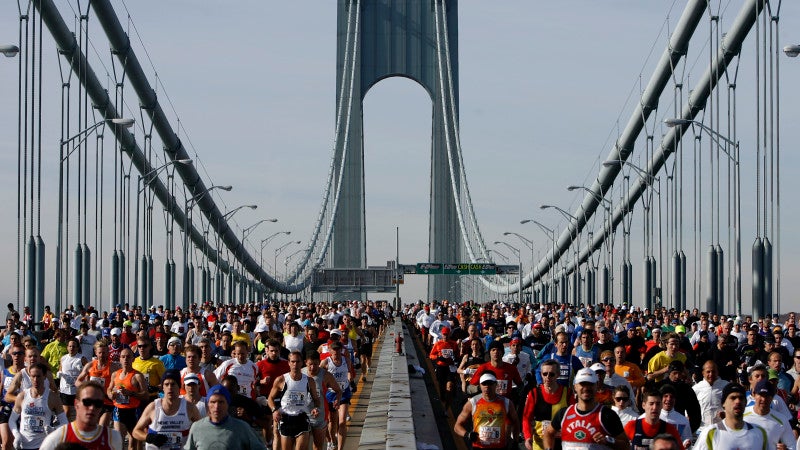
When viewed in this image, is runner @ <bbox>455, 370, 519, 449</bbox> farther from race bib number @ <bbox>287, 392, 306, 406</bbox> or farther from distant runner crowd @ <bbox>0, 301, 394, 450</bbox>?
race bib number @ <bbox>287, 392, 306, 406</bbox>

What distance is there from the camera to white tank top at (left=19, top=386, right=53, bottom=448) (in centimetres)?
1247

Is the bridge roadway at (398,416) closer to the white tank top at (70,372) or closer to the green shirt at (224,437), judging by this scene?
the green shirt at (224,437)

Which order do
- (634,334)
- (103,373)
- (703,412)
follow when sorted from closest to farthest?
(703,412), (103,373), (634,334)

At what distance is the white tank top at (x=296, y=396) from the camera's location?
13992mm

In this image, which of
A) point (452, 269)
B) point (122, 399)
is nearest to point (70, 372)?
point (122, 399)

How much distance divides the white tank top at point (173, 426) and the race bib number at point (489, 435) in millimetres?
2230

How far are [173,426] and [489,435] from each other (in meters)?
2.41

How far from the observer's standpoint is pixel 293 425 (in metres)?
13.9

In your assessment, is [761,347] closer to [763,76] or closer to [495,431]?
[495,431]

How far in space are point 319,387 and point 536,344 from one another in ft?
25.8

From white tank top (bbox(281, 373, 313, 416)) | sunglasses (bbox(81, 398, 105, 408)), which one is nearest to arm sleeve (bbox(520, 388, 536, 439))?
white tank top (bbox(281, 373, 313, 416))

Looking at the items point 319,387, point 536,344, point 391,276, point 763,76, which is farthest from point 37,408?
point 391,276

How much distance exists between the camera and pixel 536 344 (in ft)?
72.1

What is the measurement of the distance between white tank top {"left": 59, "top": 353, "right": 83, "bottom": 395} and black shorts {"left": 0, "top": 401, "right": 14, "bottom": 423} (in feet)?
7.22
